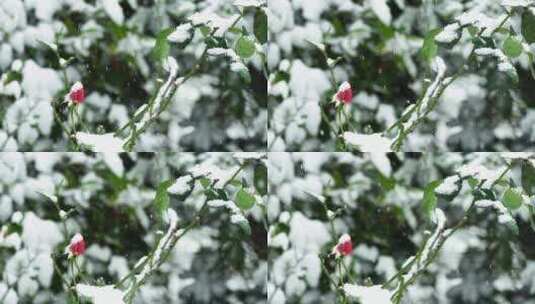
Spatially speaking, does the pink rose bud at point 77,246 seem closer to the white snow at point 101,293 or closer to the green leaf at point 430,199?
the white snow at point 101,293

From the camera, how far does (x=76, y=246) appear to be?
2.78 m

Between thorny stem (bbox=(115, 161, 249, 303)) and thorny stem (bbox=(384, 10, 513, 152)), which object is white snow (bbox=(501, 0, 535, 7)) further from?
thorny stem (bbox=(115, 161, 249, 303))

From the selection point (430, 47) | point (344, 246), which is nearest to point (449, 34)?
point (430, 47)

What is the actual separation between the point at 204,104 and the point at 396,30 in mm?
618

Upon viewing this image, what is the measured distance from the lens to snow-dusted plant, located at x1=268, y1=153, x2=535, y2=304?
9.04 ft

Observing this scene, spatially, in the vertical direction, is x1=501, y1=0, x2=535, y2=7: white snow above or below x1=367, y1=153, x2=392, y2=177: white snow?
above

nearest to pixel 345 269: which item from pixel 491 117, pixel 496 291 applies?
pixel 496 291

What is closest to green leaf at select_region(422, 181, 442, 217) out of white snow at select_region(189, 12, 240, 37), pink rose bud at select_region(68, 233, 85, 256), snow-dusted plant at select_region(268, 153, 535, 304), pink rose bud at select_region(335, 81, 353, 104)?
snow-dusted plant at select_region(268, 153, 535, 304)

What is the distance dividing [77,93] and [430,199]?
110cm

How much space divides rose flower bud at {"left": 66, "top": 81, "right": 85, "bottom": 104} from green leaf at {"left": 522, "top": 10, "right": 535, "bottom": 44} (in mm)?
1322

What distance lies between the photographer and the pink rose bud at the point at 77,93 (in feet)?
9.16

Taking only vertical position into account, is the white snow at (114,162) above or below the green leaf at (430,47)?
below

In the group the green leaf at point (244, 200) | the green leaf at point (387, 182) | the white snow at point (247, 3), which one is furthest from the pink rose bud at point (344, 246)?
the white snow at point (247, 3)

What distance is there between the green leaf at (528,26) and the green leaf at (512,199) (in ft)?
1.47
